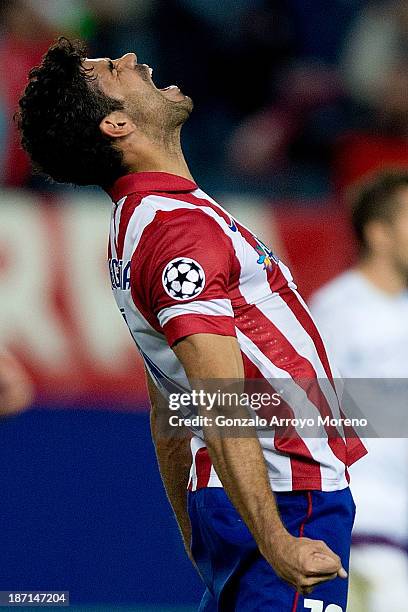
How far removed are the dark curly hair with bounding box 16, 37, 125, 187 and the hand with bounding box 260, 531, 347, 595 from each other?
44.2 inches

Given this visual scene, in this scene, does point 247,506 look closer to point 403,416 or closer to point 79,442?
point 403,416

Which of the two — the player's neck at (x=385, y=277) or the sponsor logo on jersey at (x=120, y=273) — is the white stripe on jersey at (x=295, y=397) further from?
the player's neck at (x=385, y=277)

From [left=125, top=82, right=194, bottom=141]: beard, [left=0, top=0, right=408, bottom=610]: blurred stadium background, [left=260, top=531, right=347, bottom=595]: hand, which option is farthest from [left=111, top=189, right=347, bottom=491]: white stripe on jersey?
[left=0, top=0, right=408, bottom=610]: blurred stadium background

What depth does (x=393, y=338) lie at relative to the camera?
4.84 m

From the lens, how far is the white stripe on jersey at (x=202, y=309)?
2.62 m

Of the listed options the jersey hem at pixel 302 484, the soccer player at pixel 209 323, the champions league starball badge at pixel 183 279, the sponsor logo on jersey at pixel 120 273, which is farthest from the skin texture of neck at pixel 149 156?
the jersey hem at pixel 302 484

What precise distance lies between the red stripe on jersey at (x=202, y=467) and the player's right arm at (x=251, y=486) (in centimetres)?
34

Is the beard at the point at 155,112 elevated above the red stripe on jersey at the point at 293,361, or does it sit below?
above

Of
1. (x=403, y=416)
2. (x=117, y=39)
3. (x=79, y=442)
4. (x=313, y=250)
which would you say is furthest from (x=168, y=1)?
(x=403, y=416)

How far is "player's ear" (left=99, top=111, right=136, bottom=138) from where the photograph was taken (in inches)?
120

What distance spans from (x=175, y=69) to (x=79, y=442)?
214 cm

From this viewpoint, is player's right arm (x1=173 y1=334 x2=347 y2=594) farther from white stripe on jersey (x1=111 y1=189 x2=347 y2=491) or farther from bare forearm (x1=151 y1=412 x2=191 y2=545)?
bare forearm (x1=151 y1=412 x2=191 y2=545)

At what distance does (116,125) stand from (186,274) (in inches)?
24.0

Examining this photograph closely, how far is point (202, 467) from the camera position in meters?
2.94
